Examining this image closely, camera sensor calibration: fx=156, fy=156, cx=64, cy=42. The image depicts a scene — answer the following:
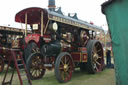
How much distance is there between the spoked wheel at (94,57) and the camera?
6.36 meters

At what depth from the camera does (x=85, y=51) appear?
6.40 m

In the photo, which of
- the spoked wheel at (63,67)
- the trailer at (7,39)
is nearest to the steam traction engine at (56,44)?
the spoked wheel at (63,67)

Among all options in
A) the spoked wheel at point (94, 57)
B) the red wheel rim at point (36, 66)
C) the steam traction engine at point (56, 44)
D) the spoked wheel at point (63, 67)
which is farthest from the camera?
the spoked wheel at point (94, 57)

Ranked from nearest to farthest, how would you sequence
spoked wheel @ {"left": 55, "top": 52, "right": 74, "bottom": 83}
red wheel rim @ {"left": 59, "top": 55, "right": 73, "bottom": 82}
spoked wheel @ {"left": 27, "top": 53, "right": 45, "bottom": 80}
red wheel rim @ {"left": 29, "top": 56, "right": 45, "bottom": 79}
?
spoked wheel @ {"left": 55, "top": 52, "right": 74, "bottom": 83} < red wheel rim @ {"left": 59, "top": 55, "right": 73, "bottom": 82} < spoked wheel @ {"left": 27, "top": 53, "right": 45, "bottom": 80} < red wheel rim @ {"left": 29, "top": 56, "right": 45, "bottom": 79}

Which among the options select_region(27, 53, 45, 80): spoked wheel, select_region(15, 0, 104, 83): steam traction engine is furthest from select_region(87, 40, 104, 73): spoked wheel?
select_region(27, 53, 45, 80): spoked wheel

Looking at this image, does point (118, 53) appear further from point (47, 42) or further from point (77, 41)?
point (77, 41)

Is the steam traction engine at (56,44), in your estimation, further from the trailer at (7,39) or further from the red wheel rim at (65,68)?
the trailer at (7,39)

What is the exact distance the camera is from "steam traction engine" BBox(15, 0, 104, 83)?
5312mm

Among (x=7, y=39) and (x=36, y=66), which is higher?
(x=7, y=39)

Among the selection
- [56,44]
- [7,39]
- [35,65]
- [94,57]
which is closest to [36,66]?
[35,65]

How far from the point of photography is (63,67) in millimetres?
5234

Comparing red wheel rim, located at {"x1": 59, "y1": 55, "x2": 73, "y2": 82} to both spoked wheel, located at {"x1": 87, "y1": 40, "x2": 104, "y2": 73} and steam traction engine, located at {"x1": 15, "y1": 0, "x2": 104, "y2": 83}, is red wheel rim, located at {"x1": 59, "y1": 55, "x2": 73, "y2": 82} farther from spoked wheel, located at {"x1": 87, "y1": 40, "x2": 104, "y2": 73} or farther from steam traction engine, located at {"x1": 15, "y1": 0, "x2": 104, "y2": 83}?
spoked wheel, located at {"x1": 87, "y1": 40, "x2": 104, "y2": 73}

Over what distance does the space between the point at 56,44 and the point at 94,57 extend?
2103mm

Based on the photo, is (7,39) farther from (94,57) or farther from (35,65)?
(94,57)
